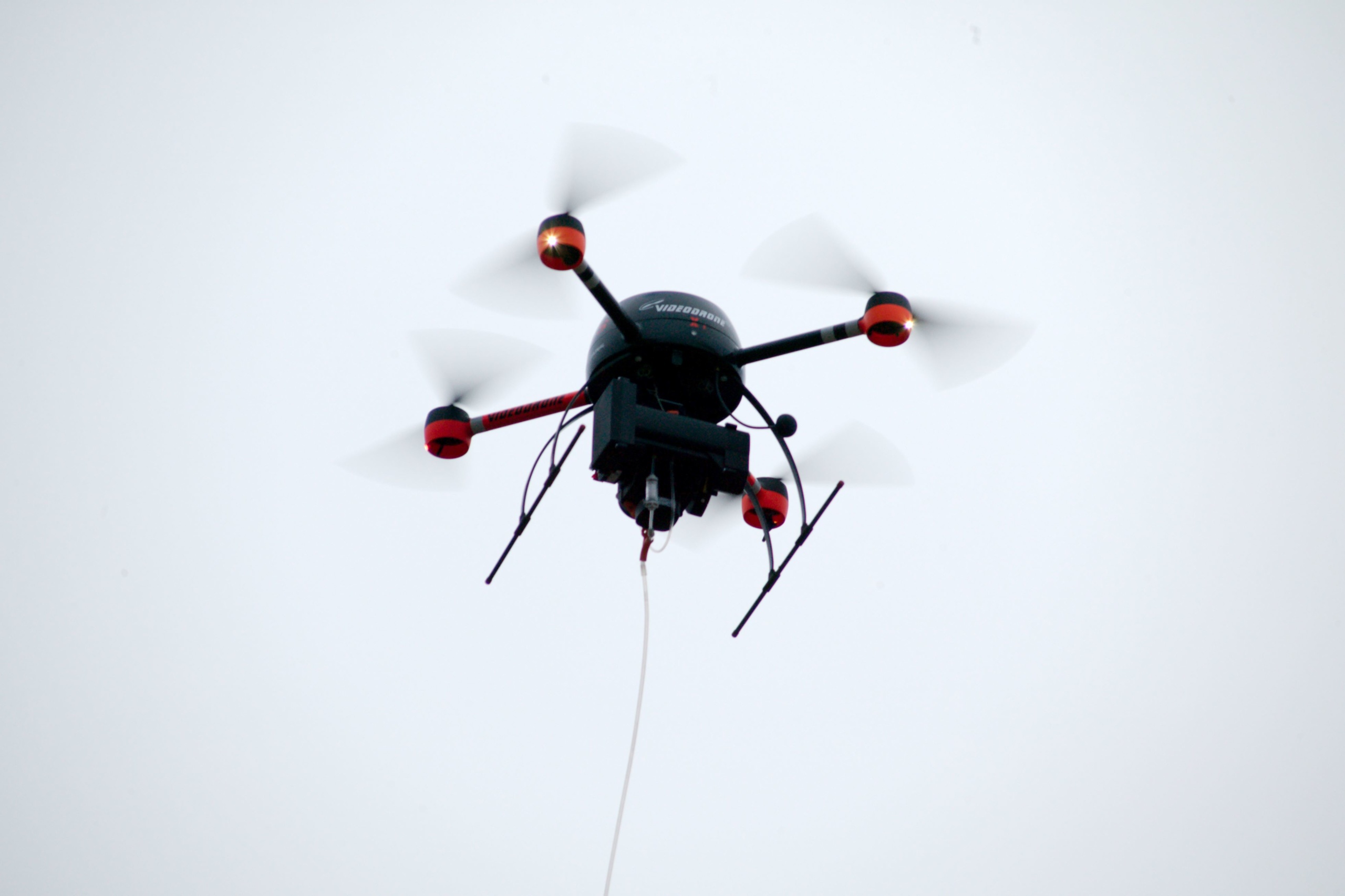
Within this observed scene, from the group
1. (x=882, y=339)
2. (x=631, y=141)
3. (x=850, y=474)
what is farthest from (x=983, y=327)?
(x=631, y=141)

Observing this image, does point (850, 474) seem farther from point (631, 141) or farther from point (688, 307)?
point (631, 141)

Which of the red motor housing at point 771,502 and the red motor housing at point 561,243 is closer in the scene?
the red motor housing at point 561,243

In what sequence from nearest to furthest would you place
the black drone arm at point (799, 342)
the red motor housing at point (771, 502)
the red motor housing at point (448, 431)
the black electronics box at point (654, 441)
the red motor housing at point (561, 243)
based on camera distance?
1. the red motor housing at point (561, 243)
2. the black electronics box at point (654, 441)
3. the black drone arm at point (799, 342)
4. the red motor housing at point (448, 431)
5. the red motor housing at point (771, 502)

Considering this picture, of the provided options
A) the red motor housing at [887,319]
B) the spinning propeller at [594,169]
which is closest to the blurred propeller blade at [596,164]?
the spinning propeller at [594,169]

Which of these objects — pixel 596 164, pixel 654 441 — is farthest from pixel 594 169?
pixel 654 441

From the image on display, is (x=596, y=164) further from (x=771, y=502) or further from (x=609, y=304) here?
(x=771, y=502)

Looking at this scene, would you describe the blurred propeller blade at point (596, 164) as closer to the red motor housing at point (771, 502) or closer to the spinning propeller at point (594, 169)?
the spinning propeller at point (594, 169)
